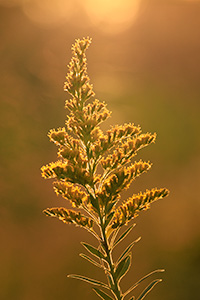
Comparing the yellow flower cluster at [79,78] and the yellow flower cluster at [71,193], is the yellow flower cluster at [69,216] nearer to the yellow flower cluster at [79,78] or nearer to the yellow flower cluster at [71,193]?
the yellow flower cluster at [71,193]

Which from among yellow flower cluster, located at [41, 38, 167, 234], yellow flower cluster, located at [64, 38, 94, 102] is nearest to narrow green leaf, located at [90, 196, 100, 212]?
yellow flower cluster, located at [41, 38, 167, 234]

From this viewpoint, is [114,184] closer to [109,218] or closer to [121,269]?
[109,218]

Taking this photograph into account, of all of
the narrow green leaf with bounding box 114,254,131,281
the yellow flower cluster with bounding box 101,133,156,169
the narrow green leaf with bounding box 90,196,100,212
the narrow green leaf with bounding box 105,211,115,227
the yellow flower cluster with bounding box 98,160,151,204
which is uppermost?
the yellow flower cluster with bounding box 101,133,156,169

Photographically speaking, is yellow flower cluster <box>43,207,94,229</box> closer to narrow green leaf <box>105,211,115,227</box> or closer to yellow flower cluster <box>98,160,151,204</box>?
narrow green leaf <box>105,211,115,227</box>

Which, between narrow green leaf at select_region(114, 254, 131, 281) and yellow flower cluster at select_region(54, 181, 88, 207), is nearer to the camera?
narrow green leaf at select_region(114, 254, 131, 281)

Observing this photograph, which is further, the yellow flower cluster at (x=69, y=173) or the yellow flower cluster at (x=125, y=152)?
the yellow flower cluster at (x=125, y=152)

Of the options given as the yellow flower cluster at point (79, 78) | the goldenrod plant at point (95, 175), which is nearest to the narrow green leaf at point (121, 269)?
the goldenrod plant at point (95, 175)

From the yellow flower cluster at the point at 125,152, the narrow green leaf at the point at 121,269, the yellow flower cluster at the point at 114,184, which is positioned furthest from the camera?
the yellow flower cluster at the point at 125,152

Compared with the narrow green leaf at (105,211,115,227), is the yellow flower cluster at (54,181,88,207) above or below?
above

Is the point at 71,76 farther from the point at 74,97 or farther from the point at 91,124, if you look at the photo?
the point at 91,124

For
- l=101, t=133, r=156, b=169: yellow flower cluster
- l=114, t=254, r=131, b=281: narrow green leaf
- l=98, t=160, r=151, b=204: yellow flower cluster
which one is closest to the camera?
l=114, t=254, r=131, b=281: narrow green leaf

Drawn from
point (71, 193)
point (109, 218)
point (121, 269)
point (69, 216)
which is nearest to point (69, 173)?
point (71, 193)

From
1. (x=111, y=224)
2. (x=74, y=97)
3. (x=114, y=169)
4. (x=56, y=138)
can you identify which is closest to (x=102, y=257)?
(x=111, y=224)
